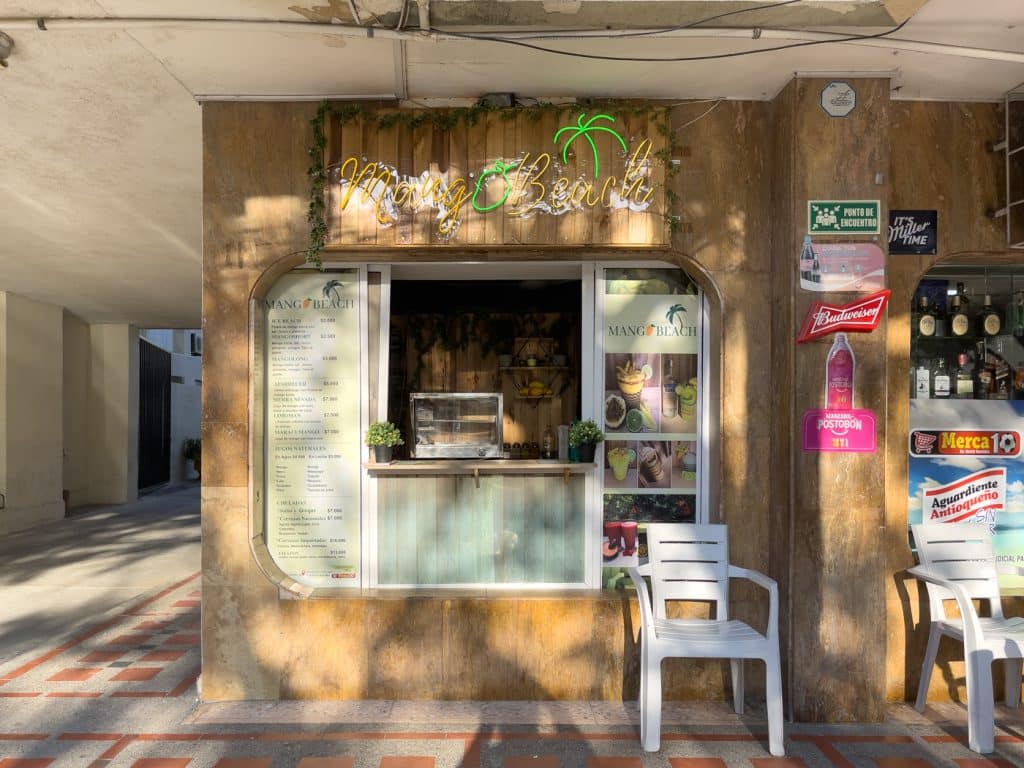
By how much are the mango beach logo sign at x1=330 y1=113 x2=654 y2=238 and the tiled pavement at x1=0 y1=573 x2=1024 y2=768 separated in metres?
2.37

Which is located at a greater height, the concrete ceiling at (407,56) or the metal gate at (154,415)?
the concrete ceiling at (407,56)

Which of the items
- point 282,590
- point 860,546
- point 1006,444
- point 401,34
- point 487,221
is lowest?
point 282,590

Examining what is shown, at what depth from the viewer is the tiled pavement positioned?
3.07 metres

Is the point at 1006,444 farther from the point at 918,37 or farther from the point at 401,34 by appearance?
the point at 401,34

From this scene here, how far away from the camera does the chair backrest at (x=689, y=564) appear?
3486mm

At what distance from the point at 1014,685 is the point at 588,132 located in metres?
3.49

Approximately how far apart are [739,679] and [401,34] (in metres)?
3.33

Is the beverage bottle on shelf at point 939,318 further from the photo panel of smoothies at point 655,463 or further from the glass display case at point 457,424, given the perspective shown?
the glass display case at point 457,424

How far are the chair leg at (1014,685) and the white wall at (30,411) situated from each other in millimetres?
9895

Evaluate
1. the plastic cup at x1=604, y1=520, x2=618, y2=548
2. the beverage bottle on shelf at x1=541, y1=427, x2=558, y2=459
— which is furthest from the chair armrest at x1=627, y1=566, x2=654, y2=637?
the beverage bottle on shelf at x1=541, y1=427, x2=558, y2=459

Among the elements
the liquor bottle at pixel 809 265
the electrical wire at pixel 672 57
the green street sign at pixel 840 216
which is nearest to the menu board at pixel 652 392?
the liquor bottle at pixel 809 265

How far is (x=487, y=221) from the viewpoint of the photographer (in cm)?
362

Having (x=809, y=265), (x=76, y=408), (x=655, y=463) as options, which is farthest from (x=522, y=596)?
(x=76, y=408)

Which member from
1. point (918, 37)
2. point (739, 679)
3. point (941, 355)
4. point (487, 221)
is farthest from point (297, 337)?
point (941, 355)
